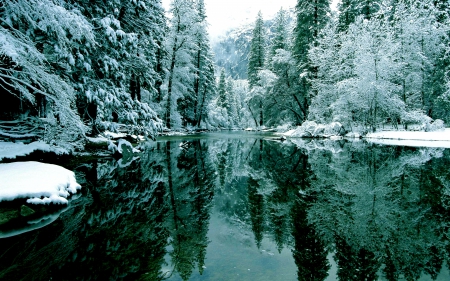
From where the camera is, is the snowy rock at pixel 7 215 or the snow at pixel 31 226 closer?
the snow at pixel 31 226

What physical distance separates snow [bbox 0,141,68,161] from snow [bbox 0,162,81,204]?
1420 mm

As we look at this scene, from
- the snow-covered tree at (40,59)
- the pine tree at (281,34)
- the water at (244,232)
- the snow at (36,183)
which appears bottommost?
the water at (244,232)

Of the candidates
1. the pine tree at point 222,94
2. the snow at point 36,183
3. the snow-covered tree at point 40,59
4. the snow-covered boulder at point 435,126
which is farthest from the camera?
the pine tree at point 222,94

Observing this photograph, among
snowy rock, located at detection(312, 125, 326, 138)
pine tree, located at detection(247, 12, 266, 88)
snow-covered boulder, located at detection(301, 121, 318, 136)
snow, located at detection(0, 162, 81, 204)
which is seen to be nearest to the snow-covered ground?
snowy rock, located at detection(312, 125, 326, 138)

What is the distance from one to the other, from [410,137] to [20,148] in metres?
24.7

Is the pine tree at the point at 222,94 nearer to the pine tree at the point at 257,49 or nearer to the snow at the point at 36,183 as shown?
the pine tree at the point at 257,49

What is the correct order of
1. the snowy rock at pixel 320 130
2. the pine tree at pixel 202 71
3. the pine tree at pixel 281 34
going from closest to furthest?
the snowy rock at pixel 320 130 → the pine tree at pixel 202 71 → the pine tree at pixel 281 34

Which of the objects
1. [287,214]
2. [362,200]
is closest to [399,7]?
[362,200]

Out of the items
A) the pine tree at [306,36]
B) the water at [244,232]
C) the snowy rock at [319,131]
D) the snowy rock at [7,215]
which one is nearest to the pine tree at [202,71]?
the pine tree at [306,36]

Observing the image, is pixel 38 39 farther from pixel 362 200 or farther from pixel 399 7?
pixel 399 7

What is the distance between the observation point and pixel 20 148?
25.2 feet

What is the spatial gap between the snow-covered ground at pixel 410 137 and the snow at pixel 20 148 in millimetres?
20615

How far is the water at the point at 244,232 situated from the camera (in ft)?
10.7

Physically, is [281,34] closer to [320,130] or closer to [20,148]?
[320,130]
